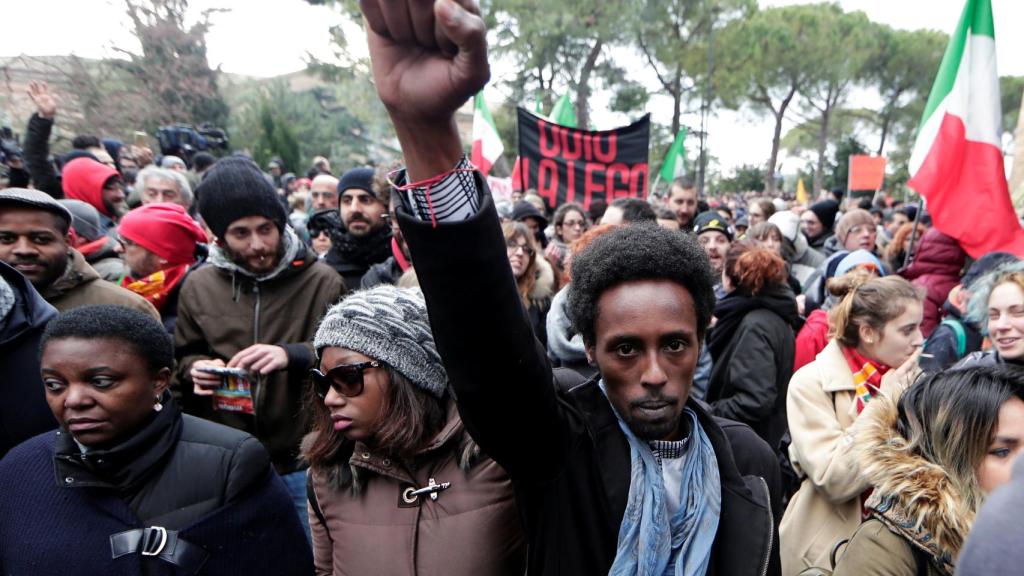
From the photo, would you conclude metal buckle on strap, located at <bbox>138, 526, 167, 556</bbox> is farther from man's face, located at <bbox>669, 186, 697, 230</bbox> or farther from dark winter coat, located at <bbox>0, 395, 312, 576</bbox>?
man's face, located at <bbox>669, 186, 697, 230</bbox>

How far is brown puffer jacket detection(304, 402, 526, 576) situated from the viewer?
63.2 inches

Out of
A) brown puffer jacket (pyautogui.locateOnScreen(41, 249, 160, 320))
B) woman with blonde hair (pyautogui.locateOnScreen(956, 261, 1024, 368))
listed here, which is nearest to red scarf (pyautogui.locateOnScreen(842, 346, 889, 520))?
woman with blonde hair (pyautogui.locateOnScreen(956, 261, 1024, 368))

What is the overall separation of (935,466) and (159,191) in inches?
180

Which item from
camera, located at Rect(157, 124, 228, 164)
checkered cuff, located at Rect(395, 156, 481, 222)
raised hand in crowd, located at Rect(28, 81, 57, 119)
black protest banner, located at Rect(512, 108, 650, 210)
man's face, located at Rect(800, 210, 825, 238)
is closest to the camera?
checkered cuff, located at Rect(395, 156, 481, 222)

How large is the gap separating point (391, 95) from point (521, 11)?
27027 millimetres

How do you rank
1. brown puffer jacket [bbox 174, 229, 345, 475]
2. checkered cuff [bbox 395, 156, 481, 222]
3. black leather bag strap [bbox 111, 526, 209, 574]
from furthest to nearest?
1. brown puffer jacket [bbox 174, 229, 345, 475]
2. black leather bag strap [bbox 111, 526, 209, 574]
3. checkered cuff [bbox 395, 156, 481, 222]

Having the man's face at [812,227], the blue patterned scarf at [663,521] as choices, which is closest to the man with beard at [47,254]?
the blue patterned scarf at [663,521]

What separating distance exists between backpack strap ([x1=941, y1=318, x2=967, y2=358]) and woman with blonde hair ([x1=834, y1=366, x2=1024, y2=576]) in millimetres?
1608

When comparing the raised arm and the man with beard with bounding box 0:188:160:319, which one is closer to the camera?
the raised arm

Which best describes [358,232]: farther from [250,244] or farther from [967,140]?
[967,140]

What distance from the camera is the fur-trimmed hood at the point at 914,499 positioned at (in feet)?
5.18

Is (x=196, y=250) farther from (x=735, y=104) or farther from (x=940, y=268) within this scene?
(x=735, y=104)

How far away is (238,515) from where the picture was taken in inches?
73.5

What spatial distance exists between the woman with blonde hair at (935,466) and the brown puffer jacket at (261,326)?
6.32 feet
